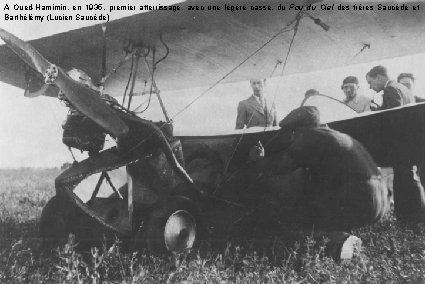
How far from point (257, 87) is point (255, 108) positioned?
459 millimetres

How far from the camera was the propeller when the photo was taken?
3252 millimetres

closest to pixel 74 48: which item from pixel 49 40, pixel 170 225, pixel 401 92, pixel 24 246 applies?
pixel 49 40

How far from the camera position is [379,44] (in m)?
5.66

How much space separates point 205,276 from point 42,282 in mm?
1228

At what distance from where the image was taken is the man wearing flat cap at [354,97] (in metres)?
5.45

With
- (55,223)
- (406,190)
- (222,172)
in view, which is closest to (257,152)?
(222,172)

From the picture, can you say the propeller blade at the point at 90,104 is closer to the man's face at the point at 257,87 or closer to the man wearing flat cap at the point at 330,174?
the man wearing flat cap at the point at 330,174

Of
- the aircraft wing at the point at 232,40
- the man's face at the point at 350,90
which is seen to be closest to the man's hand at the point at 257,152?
the aircraft wing at the point at 232,40

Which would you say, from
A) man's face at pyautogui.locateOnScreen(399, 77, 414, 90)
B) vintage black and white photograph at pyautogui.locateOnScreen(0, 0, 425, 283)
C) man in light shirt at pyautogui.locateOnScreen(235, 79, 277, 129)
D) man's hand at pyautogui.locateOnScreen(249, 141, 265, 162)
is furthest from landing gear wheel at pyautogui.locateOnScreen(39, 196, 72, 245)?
man's face at pyautogui.locateOnScreen(399, 77, 414, 90)

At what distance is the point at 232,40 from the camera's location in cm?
511

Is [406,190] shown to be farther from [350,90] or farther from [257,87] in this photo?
[257,87]

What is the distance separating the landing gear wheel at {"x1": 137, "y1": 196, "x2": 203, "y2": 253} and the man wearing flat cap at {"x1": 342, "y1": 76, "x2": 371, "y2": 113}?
2.96 m

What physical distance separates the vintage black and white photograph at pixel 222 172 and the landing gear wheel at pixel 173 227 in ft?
0.05

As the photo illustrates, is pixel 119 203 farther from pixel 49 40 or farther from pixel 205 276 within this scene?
pixel 49 40
